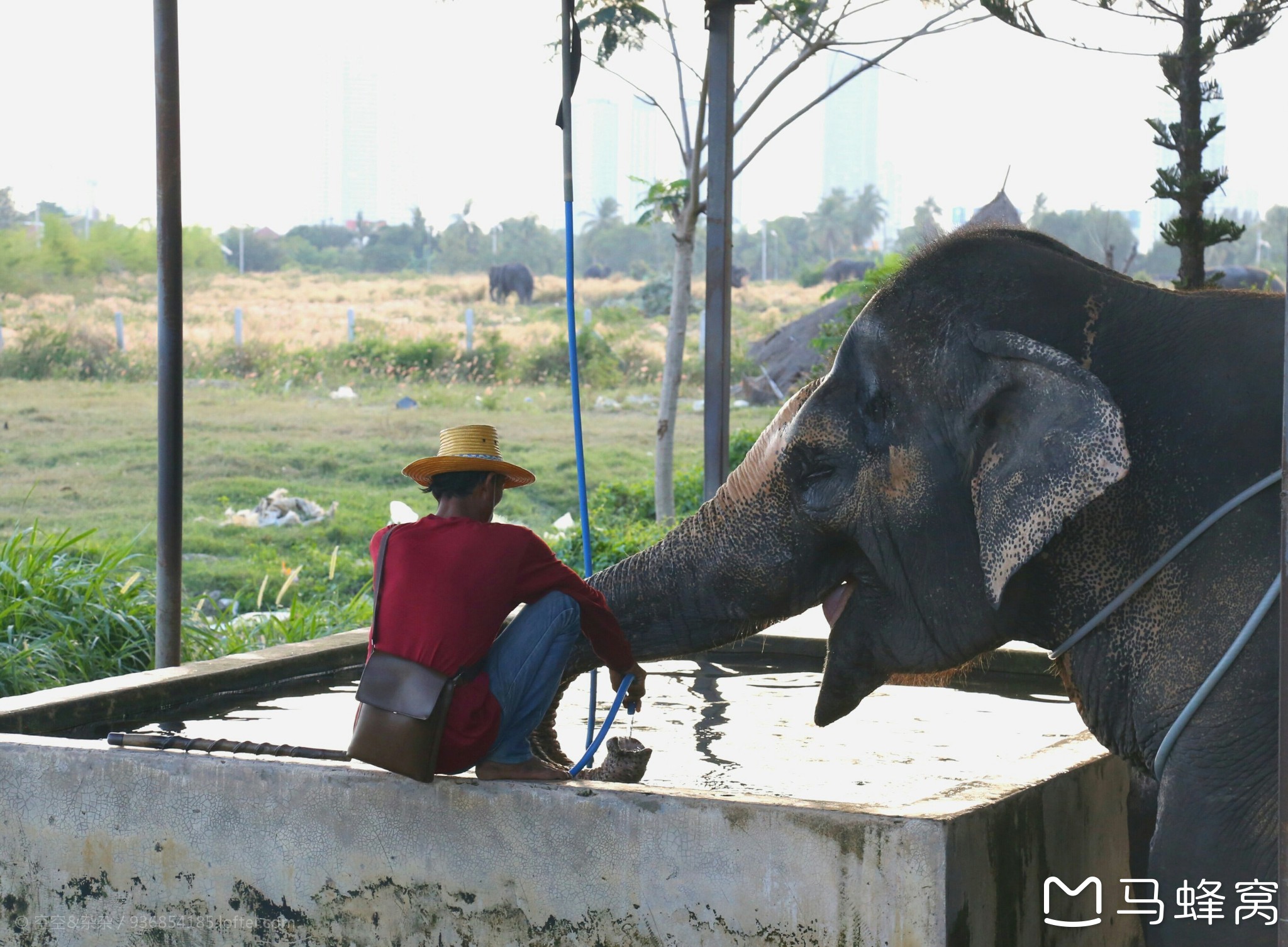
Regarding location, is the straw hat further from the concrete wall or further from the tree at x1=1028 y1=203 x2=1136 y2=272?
the tree at x1=1028 y1=203 x2=1136 y2=272

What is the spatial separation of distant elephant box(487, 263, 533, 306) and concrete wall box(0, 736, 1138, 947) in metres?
35.4

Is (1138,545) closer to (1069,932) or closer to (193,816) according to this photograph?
(1069,932)

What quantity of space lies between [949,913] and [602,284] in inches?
1731

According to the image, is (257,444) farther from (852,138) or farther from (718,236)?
(852,138)

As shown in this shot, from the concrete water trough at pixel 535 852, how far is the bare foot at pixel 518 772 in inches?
2.9

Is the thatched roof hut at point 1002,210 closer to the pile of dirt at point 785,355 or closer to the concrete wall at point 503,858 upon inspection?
the concrete wall at point 503,858

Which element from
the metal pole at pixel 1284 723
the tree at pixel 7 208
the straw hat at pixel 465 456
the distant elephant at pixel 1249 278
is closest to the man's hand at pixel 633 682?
the straw hat at pixel 465 456

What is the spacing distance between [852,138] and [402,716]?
113 meters

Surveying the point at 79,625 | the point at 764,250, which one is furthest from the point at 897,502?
the point at 764,250

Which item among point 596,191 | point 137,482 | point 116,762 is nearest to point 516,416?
point 137,482

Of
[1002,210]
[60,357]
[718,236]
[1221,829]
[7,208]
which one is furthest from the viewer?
[7,208]

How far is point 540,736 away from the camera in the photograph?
3.42 meters

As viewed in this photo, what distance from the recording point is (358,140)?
75.0 m

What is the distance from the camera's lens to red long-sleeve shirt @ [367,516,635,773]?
313 cm
